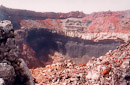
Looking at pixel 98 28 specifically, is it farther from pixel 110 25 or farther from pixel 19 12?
pixel 19 12

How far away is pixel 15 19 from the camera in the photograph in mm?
32281

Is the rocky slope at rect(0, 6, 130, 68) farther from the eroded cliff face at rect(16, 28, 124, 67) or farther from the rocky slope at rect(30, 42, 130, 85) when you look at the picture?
the rocky slope at rect(30, 42, 130, 85)

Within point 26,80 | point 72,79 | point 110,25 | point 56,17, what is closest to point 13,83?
point 26,80

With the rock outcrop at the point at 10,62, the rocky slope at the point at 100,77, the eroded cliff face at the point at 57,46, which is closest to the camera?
the rock outcrop at the point at 10,62

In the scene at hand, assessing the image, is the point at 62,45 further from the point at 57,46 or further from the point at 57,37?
the point at 57,37

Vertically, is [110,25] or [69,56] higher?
[110,25]

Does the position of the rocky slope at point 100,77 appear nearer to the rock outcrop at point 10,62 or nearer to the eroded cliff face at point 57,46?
the rock outcrop at point 10,62

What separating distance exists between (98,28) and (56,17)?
12.3m

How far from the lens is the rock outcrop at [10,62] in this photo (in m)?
4.26

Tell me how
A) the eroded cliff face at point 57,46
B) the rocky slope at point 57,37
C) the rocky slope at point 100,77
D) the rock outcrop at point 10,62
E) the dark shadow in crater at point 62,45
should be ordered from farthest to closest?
the dark shadow in crater at point 62,45, the eroded cliff face at point 57,46, the rocky slope at point 57,37, the rocky slope at point 100,77, the rock outcrop at point 10,62

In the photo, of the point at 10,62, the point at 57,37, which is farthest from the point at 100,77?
the point at 57,37

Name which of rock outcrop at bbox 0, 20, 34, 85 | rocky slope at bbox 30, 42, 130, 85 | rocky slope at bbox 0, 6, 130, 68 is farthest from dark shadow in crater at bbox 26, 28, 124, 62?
rock outcrop at bbox 0, 20, 34, 85

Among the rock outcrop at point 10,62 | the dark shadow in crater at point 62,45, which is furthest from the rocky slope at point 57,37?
the rock outcrop at point 10,62

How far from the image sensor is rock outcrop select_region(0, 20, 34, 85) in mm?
4262
